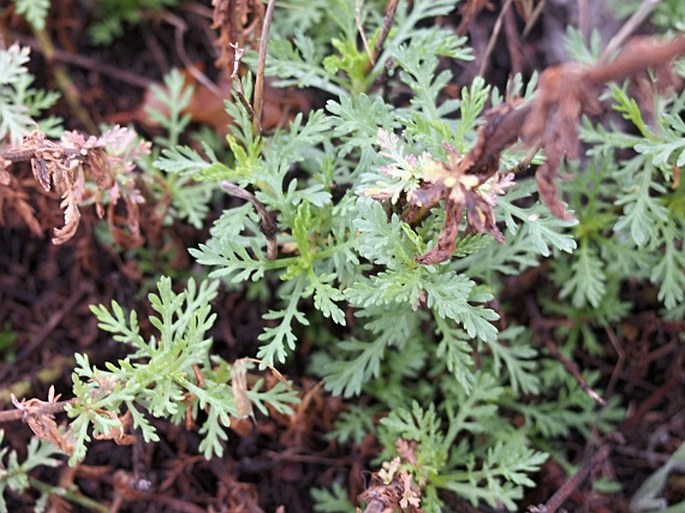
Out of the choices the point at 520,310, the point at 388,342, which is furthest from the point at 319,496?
the point at 520,310

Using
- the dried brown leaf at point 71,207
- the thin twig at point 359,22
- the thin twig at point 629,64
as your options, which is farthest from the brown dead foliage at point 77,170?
the thin twig at point 629,64

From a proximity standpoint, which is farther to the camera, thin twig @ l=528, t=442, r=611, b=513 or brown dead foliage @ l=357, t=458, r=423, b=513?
thin twig @ l=528, t=442, r=611, b=513

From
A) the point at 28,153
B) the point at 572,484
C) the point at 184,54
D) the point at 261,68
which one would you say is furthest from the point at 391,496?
the point at 184,54

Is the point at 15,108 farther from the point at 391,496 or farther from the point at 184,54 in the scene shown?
the point at 391,496

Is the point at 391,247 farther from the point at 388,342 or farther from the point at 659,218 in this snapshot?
the point at 659,218

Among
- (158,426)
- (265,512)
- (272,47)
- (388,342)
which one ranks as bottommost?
(265,512)

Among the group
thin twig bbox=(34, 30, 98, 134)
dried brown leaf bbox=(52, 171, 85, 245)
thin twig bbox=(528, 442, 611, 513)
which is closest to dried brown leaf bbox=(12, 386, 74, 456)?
dried brown leaf bbox=(52, 171, 85, 245)

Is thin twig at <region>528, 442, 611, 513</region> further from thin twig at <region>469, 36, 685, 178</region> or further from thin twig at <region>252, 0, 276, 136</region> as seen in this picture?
thin twig at <region>252, 0, 276, 136</region>

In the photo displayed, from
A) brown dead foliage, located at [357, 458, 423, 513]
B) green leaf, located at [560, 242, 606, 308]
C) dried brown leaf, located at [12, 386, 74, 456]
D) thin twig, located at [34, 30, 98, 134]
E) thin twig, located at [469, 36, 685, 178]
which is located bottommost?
brown dead foliage, located at [357, 458, 423, 513]
